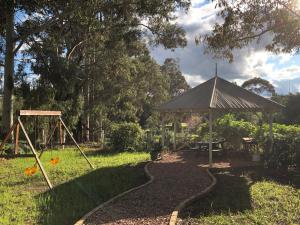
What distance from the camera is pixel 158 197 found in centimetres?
938

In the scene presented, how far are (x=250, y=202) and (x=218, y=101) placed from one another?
6.02 meters

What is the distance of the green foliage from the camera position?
20.9 metres

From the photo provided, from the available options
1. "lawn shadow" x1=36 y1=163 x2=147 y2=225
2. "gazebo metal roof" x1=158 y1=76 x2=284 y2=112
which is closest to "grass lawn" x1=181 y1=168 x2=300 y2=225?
"lawn shadow" x1=36 y1=163 x2=147 y2=225

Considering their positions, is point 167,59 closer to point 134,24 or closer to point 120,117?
point 120,117

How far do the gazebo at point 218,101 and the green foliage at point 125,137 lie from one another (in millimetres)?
4282

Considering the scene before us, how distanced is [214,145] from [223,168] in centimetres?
392

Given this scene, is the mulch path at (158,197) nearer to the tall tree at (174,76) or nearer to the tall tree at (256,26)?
the tall tree at (256,26)

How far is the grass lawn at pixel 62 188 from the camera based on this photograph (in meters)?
8.20

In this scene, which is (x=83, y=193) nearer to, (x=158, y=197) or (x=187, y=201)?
(x=158, y=197)

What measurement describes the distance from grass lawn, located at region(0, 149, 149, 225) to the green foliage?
3.64 metres

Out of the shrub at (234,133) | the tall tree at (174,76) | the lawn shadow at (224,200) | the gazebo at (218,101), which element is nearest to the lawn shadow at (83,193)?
the lawn shadow at (224,200)

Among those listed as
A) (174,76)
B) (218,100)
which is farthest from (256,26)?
(174,76)

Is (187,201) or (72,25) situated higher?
(72,25)

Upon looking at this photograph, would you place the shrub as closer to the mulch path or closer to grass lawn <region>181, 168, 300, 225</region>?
the mulch path
